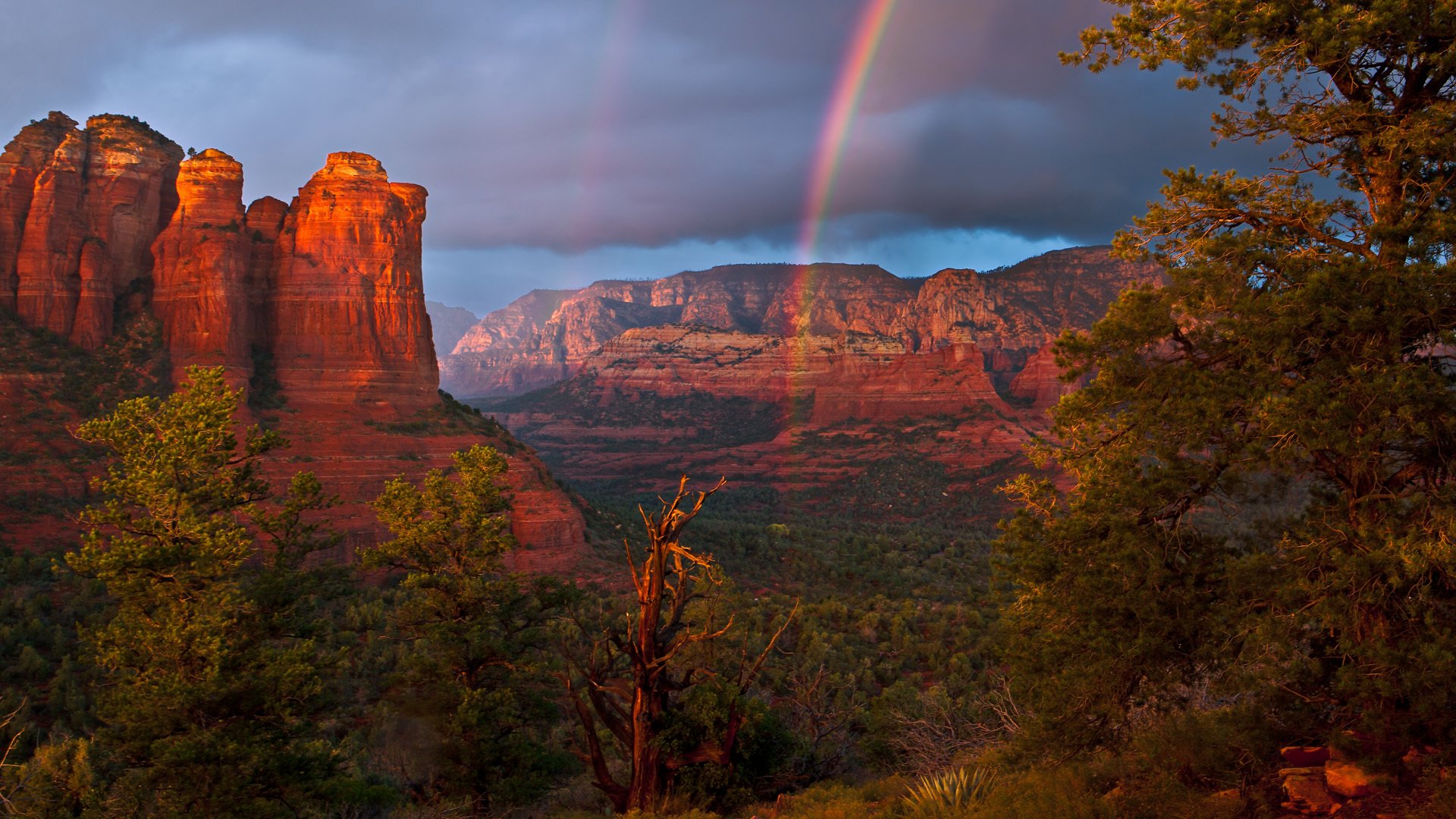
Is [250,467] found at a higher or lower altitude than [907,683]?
higher

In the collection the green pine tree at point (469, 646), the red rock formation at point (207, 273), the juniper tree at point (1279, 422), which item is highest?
the red rock formation at point (207, 273)

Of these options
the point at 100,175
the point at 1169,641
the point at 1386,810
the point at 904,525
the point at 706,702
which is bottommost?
the point at 904,525

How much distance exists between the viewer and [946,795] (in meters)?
10.1

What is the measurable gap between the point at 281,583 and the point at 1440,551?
15681 mm

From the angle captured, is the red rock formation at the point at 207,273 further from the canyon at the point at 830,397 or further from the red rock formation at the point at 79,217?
the canyon at the point at 830,397

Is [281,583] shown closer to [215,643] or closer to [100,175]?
[215,643]

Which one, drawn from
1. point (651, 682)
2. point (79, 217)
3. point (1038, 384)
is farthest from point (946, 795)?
point (1038, 384)

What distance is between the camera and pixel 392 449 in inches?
1836

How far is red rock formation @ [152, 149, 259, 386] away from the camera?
155 ft

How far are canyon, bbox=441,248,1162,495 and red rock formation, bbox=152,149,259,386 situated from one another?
55264 mm

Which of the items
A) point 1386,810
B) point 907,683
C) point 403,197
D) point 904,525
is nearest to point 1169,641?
point 1386,810

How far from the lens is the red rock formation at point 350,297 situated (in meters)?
50.2

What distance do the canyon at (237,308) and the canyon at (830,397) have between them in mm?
49822

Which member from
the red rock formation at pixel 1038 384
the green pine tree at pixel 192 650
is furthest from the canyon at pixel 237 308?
the red rock formation at pixel 1038 384
